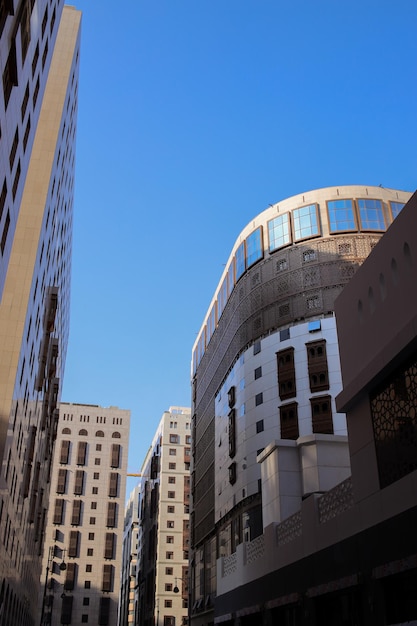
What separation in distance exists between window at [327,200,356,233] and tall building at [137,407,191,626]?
64843 mm

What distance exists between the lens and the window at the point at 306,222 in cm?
4841

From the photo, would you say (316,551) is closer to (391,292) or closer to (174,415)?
(391,292)

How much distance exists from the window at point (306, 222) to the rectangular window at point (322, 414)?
13472 mm

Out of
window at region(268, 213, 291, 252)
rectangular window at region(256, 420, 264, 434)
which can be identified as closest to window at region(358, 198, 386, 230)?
window at region(268, 213, 291, 252)

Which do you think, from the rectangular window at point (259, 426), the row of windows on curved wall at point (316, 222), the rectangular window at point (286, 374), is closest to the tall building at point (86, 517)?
the rectangular window at point (259, 426)

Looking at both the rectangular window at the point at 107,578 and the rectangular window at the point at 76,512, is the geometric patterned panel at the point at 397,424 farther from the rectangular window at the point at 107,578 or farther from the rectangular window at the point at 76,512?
the rectangular window at the point at 76,512

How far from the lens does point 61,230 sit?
50.0 metres

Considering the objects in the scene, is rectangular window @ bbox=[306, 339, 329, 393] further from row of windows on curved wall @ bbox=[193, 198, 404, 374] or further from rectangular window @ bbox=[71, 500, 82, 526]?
rectangular window @ bbox=[71, 500, 82, 526]

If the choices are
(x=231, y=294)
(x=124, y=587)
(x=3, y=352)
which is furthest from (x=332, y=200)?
(x=124, y=587)

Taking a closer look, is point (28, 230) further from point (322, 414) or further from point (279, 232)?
point (322, 414)

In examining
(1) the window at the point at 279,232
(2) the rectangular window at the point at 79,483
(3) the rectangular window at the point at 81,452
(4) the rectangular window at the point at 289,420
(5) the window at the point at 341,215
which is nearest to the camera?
(4) the rectangular window at the point at 289,420

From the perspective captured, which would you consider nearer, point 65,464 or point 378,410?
point 378,410

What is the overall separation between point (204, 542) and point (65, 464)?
1949 inches

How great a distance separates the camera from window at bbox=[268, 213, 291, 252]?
49.5 meters
